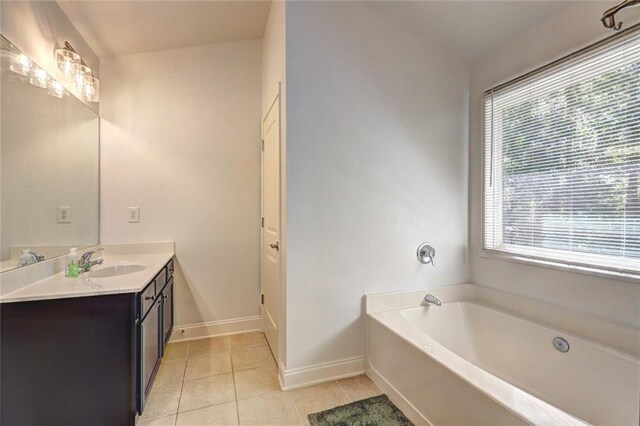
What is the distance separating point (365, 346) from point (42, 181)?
7.46ft

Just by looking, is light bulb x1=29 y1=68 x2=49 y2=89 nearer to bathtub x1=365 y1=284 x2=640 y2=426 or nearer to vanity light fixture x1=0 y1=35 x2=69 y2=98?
vanity light fixture x1=0 y1=35 x2=69 y2=98

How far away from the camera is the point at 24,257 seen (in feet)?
5.02

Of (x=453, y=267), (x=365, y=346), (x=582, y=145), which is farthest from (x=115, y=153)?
(x=582, y=145)

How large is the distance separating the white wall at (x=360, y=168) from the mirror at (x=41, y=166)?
1.40m

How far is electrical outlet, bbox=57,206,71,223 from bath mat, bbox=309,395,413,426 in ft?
6.46

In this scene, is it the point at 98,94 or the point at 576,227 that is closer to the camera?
the point at 576,227

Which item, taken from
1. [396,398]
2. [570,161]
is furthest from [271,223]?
[570,161]

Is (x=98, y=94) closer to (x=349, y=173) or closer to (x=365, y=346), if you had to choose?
(x=349, y=173)

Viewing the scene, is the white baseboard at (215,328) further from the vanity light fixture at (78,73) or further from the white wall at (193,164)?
the vanity light fixture at (78,73)

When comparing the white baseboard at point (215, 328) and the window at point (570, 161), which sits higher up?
the window at point (570, 161)

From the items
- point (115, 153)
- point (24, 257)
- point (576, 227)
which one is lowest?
point (24, 257)

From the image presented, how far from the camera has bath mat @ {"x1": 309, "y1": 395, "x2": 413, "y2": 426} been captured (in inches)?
60.7

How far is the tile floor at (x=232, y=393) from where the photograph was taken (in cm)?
161

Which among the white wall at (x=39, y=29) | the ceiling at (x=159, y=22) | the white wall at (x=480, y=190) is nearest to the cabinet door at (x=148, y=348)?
the white wall at (x=39, y=29)
